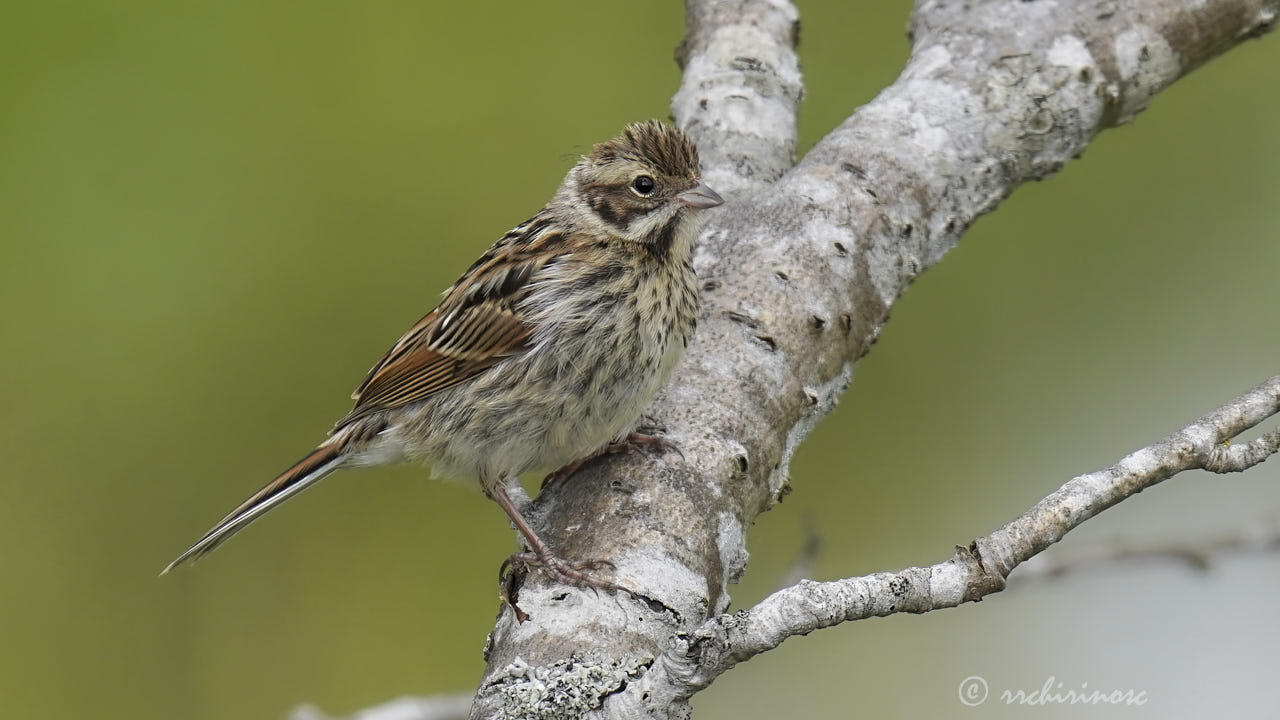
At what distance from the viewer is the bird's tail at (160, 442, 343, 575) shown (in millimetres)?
3291

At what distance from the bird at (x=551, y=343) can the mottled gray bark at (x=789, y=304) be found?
0.12 meters

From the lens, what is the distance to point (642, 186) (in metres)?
3.33

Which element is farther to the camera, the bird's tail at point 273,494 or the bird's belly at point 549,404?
the bird's tail at point 273,494

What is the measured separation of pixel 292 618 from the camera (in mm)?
4230

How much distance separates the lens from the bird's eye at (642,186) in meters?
3.32

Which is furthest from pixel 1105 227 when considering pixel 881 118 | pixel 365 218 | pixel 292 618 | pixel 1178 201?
pixel 292 618

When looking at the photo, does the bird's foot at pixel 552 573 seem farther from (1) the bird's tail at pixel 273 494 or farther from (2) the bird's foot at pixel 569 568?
(1) the bird's tail at pixel 273 494

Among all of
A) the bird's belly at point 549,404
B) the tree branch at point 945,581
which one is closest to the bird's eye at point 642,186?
the bird's belly at point 549,404

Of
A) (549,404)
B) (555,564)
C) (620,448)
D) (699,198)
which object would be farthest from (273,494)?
(699,198)

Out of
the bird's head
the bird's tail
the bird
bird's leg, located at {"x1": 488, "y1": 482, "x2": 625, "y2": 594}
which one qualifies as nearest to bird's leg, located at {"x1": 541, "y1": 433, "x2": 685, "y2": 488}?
the bird

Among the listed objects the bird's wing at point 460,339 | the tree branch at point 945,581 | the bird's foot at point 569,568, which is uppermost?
the bird's wing at point 460,339

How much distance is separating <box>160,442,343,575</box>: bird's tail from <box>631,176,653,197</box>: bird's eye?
1013 millimetres

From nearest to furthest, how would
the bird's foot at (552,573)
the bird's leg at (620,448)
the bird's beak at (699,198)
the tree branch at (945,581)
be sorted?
1. the tree branch at (945,581)
2. the bird's foot at (552,573)
3. the bird's leg at (620,448)
4. the bird's beak at (699,198)

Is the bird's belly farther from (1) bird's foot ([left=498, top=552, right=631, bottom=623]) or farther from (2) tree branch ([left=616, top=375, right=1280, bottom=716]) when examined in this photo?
(2) tree branch ([left=616, top=375, right=1280, bottom=716])
